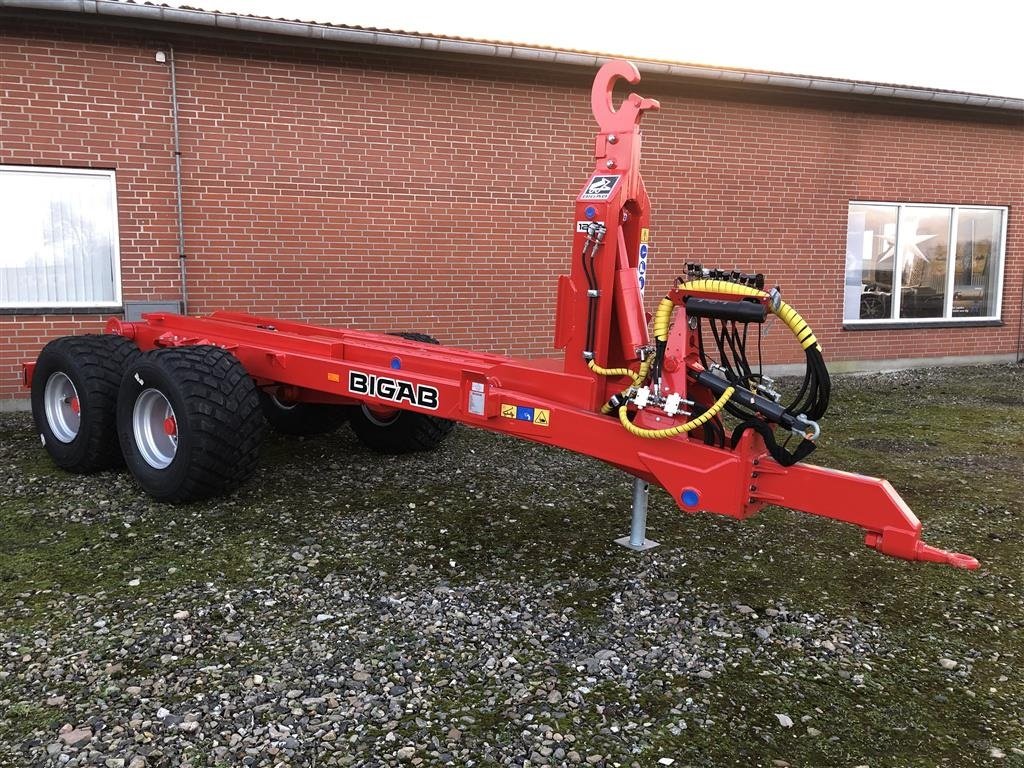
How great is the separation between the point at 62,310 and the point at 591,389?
6213 millimetres

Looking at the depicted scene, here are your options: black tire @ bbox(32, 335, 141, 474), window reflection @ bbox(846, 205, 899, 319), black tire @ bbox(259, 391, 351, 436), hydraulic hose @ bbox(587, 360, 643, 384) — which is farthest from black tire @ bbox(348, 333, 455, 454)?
window reflection @ bbox(846, 205, 899, 319)

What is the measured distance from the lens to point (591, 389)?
13.2 feet

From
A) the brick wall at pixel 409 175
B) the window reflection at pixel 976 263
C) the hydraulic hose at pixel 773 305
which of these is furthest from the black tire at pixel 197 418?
the window reflection at pixel 976 263

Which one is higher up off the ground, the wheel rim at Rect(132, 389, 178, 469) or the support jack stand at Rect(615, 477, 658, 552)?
the wheel rim at Rect(132, 389, 178, 469)

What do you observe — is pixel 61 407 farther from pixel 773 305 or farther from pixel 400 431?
pixel 773 305

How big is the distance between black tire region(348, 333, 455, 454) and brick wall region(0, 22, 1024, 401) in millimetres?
2640

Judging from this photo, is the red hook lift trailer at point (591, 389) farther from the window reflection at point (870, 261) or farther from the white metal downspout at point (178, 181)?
the window reflection at point (870, 261)

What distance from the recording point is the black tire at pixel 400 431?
251 inches

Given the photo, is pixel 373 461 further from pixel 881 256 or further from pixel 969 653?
pixel 881 256

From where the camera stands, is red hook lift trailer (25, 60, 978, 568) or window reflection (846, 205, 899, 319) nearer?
red hook lift trailer (25, 60, 978, 568)

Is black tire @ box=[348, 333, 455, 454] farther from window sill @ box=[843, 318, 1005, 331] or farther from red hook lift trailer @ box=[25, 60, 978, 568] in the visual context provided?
window sill @ box=[843, 318, 1005, 331]

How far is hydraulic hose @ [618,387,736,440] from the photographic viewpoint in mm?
3449

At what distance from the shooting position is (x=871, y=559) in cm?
459

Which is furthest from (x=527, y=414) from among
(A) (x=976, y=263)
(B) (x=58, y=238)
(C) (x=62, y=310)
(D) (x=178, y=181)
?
(A) (x=976, y=263)
